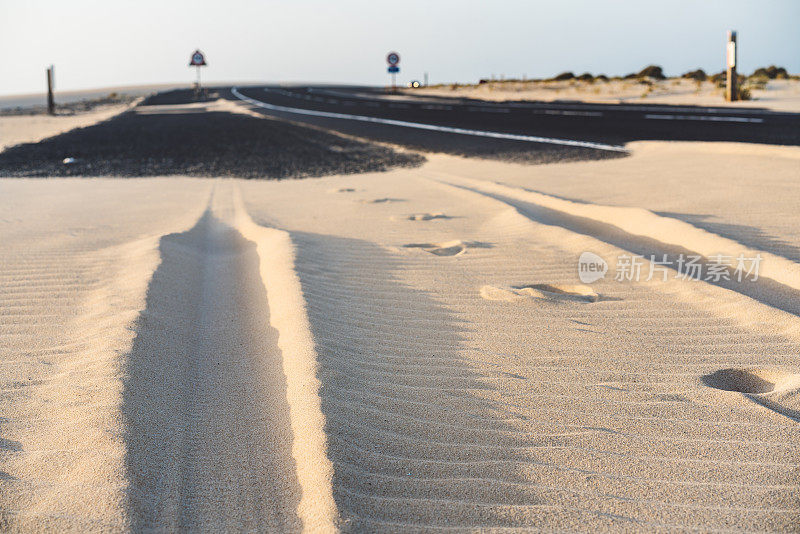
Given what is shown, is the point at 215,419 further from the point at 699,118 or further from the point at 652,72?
the point at 652,72

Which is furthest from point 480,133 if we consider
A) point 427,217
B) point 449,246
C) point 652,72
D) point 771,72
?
point 652,72

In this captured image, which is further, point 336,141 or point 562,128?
point 562,128

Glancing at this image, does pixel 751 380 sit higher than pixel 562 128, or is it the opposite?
pixel 562 128

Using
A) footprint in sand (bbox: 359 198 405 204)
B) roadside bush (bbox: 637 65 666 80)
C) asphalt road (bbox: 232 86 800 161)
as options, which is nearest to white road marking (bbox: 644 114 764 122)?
asphalt road (bbox: 232 86 800 161)

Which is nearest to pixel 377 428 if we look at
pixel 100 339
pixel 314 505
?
pixel 314 505

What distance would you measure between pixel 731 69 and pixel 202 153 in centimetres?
1672

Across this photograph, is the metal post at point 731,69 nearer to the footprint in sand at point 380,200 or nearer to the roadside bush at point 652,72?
the footprint in sand at point 380,200

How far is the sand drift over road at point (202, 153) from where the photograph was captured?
12242 millimetres

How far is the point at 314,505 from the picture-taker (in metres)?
2.38

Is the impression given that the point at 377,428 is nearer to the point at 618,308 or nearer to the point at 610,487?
the point at 610,487

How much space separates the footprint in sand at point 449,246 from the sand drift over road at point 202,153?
5589 mm

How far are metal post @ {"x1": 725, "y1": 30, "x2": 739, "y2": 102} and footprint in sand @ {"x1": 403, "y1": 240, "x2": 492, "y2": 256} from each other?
1905cm

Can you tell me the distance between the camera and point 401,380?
3396 millimetres

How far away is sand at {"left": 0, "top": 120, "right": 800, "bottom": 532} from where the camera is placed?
243 centimetres
